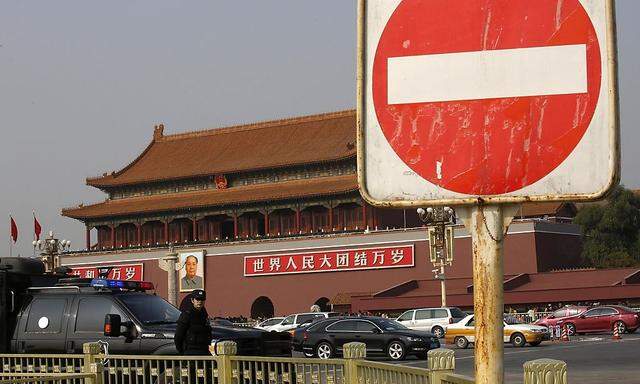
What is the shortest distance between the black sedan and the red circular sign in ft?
90.0

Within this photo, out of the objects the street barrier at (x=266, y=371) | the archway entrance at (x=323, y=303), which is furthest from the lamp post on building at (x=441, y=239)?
the street barrier at (x=266, y=371)

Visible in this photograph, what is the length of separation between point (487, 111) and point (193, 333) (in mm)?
10389

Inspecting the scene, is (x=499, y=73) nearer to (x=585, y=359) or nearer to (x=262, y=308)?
(x=585, y=359)

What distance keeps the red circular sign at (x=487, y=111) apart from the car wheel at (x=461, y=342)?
108 feet

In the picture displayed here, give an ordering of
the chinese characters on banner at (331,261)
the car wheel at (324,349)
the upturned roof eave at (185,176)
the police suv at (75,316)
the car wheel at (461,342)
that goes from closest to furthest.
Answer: the police suv at (75,316)
the car wheel at (324,349)
the car wheel at (461,342)
the chinese characters on banner at (331,261)
the upturned roof eave at (185,176)

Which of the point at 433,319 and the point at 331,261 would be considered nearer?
the point at 433,319

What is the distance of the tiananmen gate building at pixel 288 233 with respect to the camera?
55.4 meters

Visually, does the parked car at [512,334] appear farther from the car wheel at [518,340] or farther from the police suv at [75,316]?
the police suv at [75,316]

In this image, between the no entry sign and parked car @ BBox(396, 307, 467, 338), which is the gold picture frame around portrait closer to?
parked car @ BBox(396, 307, 467, 338)

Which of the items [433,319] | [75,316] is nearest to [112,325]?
[75,316]

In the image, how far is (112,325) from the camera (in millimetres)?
14008

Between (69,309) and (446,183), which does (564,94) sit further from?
(69,309)

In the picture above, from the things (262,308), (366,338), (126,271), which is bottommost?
(262,308)

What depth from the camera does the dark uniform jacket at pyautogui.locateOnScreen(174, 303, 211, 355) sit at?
1243 cm
